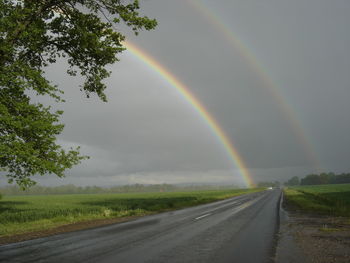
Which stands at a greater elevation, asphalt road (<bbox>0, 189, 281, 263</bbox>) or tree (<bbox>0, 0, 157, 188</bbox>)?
tree (<bbox>0, 0, 157, 188</bbox>)

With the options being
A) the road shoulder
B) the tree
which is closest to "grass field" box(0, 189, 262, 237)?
the tree

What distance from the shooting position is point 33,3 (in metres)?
13.1

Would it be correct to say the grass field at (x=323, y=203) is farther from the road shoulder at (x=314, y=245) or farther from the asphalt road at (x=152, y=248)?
the asphalt road at (x=152, y=248)

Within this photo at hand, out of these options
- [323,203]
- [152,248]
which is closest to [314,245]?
[152,248]

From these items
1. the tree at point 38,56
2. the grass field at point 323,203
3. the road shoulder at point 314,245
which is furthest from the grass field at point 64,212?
the grass field at point 323,203

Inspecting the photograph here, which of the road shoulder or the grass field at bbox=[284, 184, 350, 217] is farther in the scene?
the grass field at bbox=[284, 184, 350, 217]

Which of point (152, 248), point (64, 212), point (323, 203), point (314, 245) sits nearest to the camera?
point (152, 248)

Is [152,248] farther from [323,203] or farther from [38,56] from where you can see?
[323,203]

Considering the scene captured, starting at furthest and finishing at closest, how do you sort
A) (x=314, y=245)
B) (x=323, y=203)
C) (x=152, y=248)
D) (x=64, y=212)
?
(x=323, y=203) → (x=64, y=212) → (x=314, y=245) → (x=152, y=248)

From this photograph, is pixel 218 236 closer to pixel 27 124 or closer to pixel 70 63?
pixel 27 124

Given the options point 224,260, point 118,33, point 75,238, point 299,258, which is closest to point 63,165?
point 75,238

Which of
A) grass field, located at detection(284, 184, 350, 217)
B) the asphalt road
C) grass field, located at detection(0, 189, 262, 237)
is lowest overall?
grass field, located at detection(284, 184, 350, 217)

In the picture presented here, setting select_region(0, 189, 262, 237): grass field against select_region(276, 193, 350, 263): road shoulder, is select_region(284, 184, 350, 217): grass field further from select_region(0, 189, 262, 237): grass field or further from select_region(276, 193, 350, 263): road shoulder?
select_region(0, 189, 262, 237): grass field

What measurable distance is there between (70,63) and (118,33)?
12.1ft
